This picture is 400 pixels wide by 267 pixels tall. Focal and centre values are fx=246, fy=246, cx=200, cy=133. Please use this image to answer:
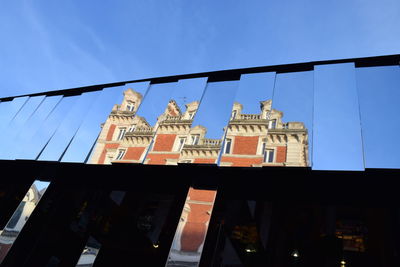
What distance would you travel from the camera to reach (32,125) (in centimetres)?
966

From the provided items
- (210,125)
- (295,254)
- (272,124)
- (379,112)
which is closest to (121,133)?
(210,125)

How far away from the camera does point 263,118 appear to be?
6066mm

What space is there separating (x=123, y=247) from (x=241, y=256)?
343 centimetres

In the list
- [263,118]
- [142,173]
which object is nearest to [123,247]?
[142,173]

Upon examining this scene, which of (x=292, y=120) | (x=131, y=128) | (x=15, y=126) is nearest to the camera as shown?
(x=292, y=120)

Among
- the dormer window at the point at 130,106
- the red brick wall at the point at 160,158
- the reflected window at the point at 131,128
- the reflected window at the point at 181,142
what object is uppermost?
the dormer window at the point at 130,106

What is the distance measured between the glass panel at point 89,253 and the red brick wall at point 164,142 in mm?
2969

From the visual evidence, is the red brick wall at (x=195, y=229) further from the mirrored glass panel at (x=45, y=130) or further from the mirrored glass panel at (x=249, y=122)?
the mirrored glass panel at (x=45, y=130)

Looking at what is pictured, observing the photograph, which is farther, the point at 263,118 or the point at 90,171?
the point at 90,171

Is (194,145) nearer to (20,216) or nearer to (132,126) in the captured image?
(132,126)

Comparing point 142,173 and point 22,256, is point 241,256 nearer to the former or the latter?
point 142,173

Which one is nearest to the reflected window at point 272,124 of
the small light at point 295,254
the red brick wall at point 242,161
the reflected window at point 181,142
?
the red brick wall at point 242,161

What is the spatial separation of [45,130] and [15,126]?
85.3 inches

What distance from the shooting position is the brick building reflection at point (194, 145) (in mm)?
5254
